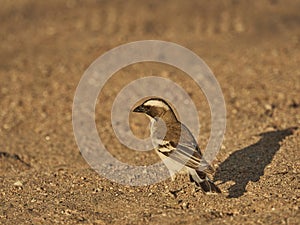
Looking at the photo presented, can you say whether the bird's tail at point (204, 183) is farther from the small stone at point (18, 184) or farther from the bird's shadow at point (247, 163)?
the small stone at point (18, 184)

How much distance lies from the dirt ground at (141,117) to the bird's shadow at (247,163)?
0.05ft

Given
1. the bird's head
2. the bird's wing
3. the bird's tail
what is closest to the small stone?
the bird's head

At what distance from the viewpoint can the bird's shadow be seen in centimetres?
805

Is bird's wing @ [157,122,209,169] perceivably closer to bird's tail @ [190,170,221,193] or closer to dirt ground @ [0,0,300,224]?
bird's tail @ [190,170,221,193]

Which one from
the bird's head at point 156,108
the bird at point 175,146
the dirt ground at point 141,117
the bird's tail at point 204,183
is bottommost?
the dirt ground at point 141,117

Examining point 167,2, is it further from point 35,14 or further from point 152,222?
point 152,222

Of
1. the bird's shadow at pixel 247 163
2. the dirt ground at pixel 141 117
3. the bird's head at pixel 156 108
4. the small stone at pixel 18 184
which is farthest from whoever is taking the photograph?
the small stone at pixel 18 184

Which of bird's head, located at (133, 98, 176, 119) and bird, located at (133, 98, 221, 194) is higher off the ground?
bird's head, located at (133, 98, 176, 119)

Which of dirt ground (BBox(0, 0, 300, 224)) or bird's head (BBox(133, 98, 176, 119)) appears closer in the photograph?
dirt ground (BBox(0, 0, 300, 224))

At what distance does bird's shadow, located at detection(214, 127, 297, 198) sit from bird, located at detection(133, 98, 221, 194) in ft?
1.71

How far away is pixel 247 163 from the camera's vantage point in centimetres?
870

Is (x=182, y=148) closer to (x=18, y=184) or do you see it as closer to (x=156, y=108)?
(x=156, y=108)

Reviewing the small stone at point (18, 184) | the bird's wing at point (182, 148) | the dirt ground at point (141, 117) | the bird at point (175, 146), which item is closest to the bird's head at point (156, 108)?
the bird at point (175, 146)

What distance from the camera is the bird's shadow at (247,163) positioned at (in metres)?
8.05
